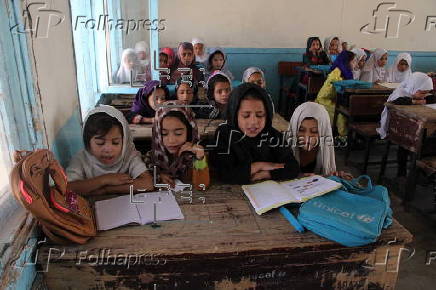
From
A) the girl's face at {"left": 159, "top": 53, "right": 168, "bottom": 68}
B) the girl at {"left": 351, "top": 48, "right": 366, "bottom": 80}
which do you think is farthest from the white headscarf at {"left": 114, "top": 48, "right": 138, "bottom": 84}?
the girl at {"left": 351, "top": 48, "right": 366, "bottom": 80}

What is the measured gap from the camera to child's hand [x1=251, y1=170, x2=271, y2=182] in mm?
1683

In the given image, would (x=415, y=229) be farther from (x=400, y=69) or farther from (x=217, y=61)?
(x=400, y=69)

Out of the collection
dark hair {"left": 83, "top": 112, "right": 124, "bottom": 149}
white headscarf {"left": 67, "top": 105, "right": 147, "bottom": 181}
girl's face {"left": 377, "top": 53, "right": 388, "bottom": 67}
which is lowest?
white headscarf {"left": 67, "top": 105, "right": 147, "bottom": 181}

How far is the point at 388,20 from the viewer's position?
6012mm

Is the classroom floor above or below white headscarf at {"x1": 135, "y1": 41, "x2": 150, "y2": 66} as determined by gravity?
below

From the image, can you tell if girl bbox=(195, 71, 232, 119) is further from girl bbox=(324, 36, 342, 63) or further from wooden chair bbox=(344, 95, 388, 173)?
girl bbox=(324, 36, 342, 63)

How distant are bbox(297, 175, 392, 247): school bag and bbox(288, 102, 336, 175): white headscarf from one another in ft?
1.59

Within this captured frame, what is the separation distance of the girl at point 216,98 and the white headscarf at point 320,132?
879mm

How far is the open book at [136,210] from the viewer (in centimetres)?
130

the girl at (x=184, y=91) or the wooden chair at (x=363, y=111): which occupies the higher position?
the girl at (x=184, y=91)

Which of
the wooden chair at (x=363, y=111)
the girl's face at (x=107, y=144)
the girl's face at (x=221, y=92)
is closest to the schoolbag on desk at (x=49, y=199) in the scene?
the girl's face at (x=107, y=144)

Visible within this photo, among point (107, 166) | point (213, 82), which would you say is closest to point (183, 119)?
point (107, 166)

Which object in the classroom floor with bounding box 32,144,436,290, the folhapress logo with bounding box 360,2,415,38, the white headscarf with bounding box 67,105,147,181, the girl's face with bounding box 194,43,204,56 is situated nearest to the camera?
the white headscarf with bounding box 67,105,147,181

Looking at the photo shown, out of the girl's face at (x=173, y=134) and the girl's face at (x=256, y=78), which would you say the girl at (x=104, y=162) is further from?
the girl's face at (x=256, y=78)
